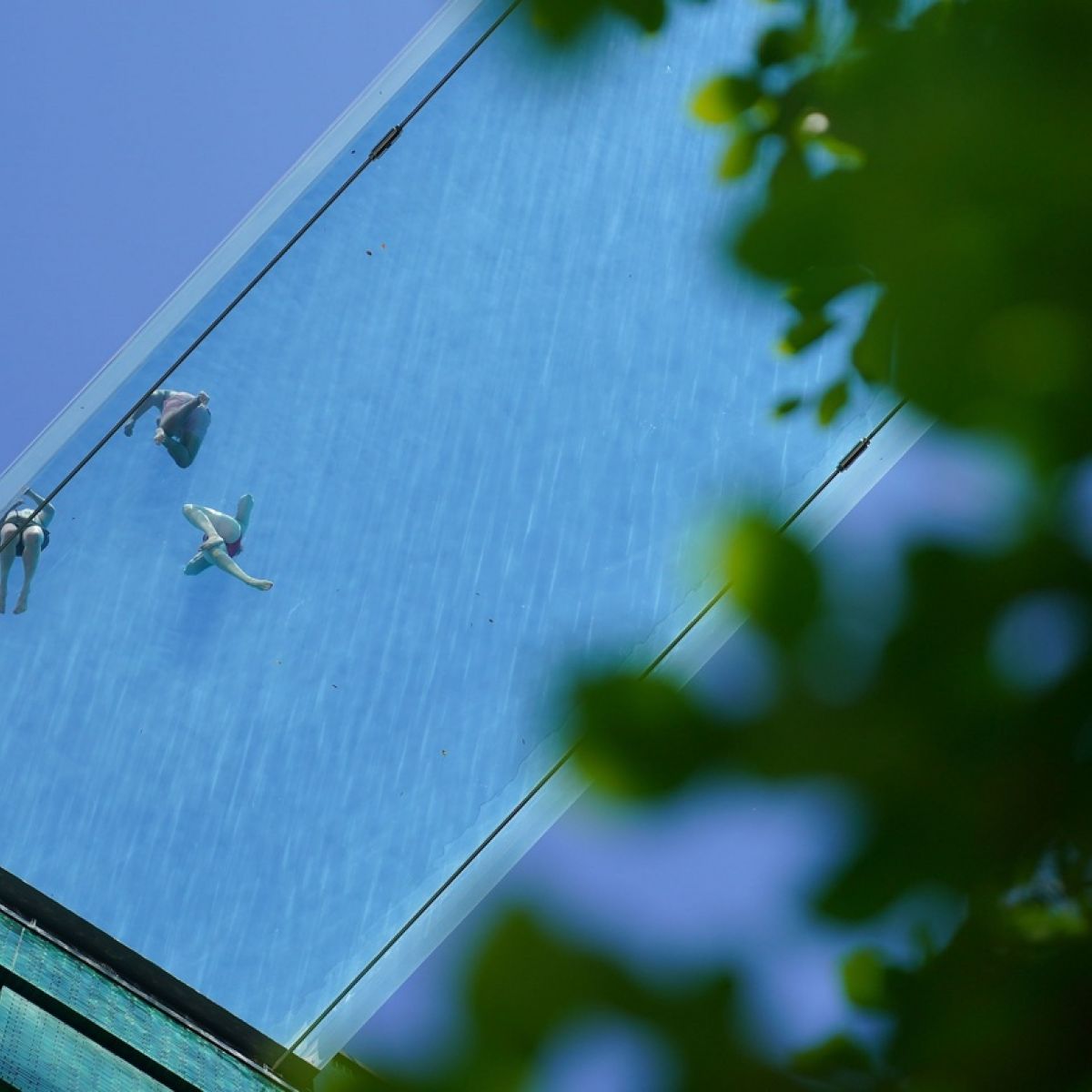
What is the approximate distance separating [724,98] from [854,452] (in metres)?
1.44

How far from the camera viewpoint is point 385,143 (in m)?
3.60

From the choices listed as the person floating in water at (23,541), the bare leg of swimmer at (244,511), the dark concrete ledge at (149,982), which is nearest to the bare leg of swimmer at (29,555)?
the person floating in water at (23,541)

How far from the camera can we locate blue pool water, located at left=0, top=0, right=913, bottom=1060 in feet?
9.93

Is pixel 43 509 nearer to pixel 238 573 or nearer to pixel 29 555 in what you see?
pixel 29 555

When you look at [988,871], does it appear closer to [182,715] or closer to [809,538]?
[809,538]

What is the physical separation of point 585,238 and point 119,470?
1069 mm

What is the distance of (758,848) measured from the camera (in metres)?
0.90

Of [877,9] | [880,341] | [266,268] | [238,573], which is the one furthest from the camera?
[266,268]

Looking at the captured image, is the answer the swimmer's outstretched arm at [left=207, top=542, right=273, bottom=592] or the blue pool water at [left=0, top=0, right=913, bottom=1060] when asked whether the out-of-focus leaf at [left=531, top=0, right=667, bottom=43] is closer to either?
the blue pool water at [left=0, top=0, right=913, bottom=1060]

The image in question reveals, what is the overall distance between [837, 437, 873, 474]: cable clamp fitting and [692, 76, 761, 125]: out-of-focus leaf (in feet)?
4.49

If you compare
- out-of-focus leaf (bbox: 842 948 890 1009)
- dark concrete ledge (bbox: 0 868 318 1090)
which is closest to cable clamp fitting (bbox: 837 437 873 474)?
dark concrete ledge (bbox: 0 868 318 1090)

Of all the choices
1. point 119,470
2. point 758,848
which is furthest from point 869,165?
point 119,470

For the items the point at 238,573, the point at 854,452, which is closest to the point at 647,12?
the point at 854,452

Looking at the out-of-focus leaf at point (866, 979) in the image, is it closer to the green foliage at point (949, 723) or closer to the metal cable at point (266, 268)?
the green foliage at point (949, 723)
